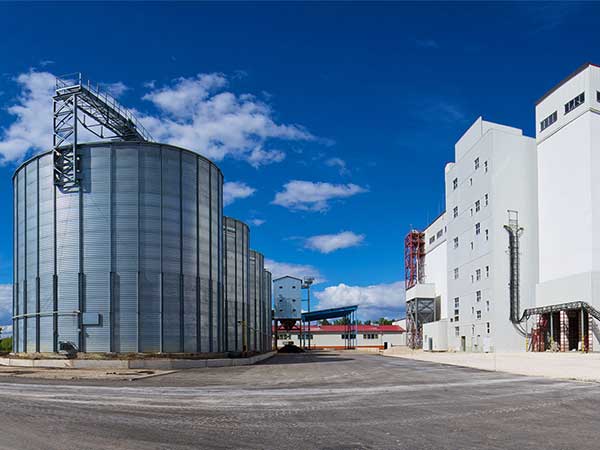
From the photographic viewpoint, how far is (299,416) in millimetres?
→ 14164

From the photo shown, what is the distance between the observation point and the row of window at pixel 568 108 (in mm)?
55844

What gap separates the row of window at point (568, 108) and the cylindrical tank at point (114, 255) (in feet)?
124

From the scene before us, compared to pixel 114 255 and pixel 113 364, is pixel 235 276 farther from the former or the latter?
pixel 113 364

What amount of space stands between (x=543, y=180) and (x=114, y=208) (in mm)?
45266

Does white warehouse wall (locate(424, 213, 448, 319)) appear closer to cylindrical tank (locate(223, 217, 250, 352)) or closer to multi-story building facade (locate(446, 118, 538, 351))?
multi-story building facade (locate(446, 118, 538, 351))

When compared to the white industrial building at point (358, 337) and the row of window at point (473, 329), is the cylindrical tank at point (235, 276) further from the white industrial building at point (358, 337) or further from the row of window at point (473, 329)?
the white industrial building at point (358, 337)

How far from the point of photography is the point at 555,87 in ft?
199

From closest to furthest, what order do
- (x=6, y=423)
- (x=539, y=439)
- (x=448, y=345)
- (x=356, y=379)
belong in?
(x=539, y=439) < (x=6, y=423) < (x=356, y=379) < (x=448, y=345)

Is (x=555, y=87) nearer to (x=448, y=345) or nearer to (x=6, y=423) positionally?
(x=448, y=345)

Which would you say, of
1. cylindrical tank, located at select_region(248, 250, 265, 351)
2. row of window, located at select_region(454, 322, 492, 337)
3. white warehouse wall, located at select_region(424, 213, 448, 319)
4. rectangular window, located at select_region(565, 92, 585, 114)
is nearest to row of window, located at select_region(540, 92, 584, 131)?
rectangular window, located at select_region(565, 92, 585, 114)

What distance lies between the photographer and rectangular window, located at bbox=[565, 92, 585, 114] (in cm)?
5584

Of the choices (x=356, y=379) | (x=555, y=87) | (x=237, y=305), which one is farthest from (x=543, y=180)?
(x=356, y=379)

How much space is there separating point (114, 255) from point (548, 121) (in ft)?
154

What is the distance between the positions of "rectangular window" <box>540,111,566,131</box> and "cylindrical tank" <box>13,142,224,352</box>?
129ft
